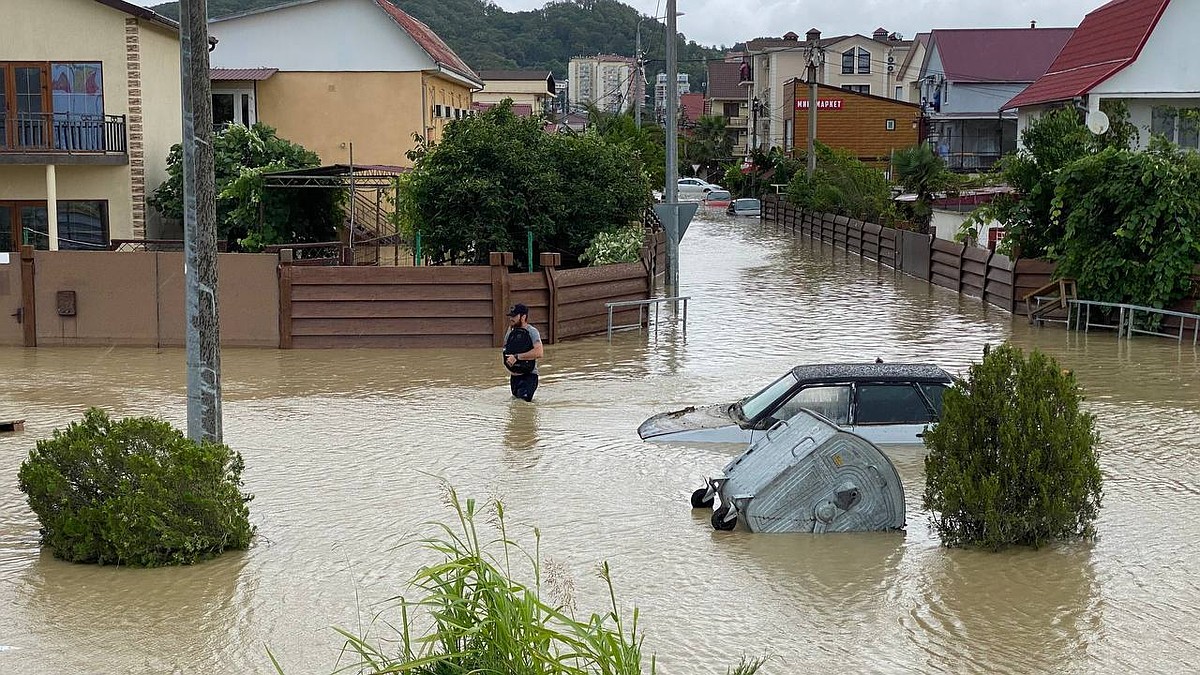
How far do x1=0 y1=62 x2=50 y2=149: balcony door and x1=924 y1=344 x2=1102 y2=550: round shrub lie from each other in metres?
26.9

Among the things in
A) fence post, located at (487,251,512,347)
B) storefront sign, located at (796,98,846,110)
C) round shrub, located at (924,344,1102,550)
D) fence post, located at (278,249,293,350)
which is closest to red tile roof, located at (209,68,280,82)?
fence post, located at (278,249,293,350)

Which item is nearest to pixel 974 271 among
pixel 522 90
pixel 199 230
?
pixel 199 230

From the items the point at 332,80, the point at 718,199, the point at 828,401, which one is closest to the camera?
the point at 828,401

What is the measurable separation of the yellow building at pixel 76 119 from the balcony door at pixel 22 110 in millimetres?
24

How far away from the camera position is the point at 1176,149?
2720 cm

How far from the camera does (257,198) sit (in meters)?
32.8

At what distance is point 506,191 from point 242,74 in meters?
17.4

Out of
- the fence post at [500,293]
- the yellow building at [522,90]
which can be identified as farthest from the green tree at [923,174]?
the yellow building at [522,90]

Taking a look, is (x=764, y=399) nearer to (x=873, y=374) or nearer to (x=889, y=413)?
(x=873, y=374)

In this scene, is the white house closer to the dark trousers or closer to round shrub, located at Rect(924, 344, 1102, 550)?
the dark trousers

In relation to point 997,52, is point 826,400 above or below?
below

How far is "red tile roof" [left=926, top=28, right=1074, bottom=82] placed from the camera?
244 feet

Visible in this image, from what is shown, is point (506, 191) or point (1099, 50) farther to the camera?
point (1099, 50)

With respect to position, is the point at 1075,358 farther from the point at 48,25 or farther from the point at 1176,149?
the point at 48,25
